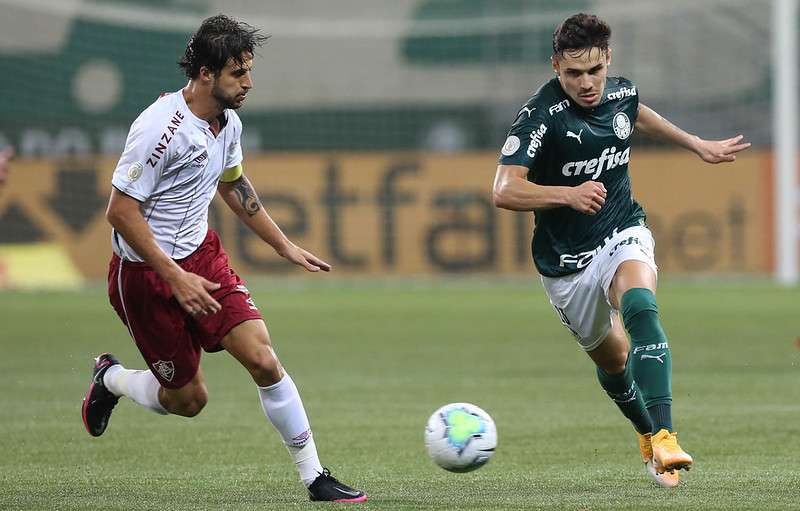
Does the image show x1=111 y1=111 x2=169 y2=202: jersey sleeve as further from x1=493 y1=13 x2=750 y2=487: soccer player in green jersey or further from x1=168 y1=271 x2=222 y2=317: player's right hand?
x1=493 y1=13 x2=750 y2=487: soccer player in green jersey

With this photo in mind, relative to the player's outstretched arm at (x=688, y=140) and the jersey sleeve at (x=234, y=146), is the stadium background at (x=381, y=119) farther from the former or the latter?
the jersey sleeve at (x=234, y=146)

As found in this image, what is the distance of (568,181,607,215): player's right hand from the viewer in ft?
23.2

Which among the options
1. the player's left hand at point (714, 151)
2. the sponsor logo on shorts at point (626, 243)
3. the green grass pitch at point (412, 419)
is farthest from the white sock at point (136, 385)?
the player's left hand at point (714, 151)

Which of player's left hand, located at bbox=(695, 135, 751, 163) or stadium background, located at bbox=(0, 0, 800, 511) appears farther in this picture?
stadium background, located at bbox=(0, 0, 800, 511)

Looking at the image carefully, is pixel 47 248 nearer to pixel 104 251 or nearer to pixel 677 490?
pixel 104 251


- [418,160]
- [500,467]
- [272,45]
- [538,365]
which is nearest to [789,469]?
[500,467]

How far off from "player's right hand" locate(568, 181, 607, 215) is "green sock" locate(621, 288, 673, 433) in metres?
0.47

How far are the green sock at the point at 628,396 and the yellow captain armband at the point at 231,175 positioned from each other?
2184 millimetres

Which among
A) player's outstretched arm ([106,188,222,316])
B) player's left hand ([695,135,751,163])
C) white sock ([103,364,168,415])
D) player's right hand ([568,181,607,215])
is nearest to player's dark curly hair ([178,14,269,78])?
player's outstretched arm ([106,188,222,316])

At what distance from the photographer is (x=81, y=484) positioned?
7.59 m

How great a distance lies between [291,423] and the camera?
23.1 ft

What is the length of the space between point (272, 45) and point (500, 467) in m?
23.4

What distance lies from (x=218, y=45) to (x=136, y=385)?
7.26 ft

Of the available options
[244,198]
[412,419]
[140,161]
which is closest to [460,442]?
[244,198]
